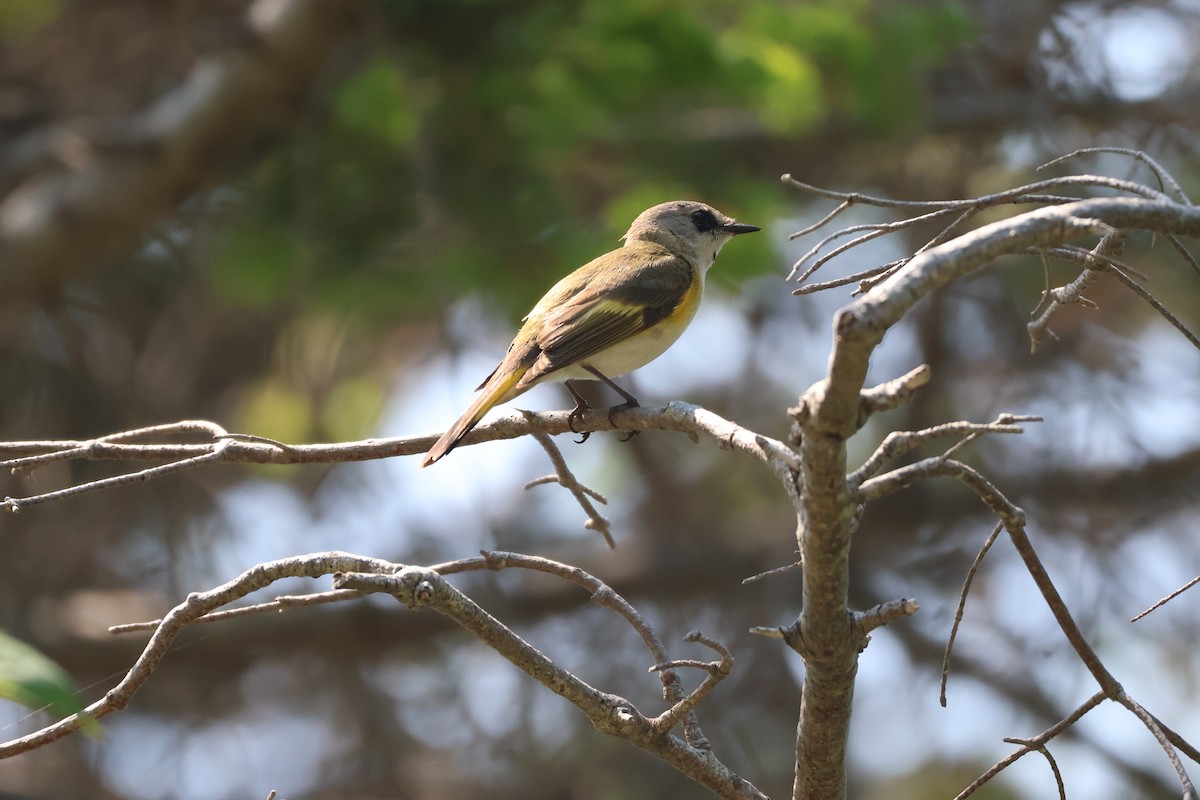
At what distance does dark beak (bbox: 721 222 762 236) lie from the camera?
504cm

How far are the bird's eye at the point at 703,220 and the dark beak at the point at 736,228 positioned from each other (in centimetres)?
5

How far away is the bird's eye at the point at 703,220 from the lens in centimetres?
516

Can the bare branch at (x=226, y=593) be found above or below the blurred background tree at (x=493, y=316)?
below

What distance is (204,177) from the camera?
21.6ft

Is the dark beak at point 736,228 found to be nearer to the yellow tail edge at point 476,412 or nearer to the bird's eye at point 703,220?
the bird's eye at point 703,220

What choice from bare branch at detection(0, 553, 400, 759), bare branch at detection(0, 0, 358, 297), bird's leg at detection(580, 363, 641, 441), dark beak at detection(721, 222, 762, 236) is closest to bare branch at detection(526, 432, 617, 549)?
bird's leg at detection(580, 363, 641, 441)

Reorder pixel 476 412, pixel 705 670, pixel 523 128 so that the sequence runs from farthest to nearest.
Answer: pixel 523 128
pixel 476 412
pixel 705 670

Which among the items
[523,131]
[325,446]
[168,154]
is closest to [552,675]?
[325,446]

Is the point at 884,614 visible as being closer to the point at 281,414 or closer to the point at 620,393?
the point at 620,393

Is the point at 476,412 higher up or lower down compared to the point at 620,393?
lower down

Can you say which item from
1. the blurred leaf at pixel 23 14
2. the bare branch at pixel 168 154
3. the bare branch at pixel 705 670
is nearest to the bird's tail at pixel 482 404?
the bare branch at pixel 705 670

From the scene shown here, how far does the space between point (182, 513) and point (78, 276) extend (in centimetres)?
154

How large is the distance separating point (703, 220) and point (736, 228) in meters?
0.16

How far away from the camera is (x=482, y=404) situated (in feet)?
11.4
